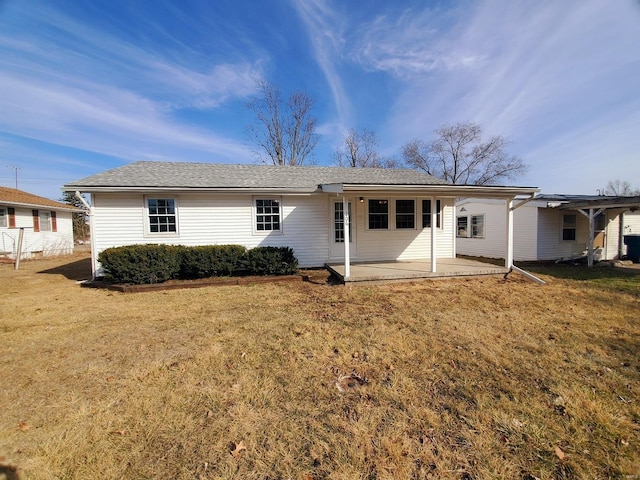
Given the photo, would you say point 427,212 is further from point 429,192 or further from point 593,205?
point 593,205

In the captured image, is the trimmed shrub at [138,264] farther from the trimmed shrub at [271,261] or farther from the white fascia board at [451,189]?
the white fascia board at [451,189]

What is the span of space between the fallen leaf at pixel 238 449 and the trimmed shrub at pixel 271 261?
6599mm

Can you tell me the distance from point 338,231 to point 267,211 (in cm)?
269

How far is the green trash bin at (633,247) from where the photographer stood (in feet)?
42.1

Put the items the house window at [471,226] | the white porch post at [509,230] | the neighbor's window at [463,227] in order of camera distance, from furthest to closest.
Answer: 1. the neighbor's window at [463,227]
2. the house window at [471,226]
3. the white porch post at [509,230]

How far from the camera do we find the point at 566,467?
1.99m

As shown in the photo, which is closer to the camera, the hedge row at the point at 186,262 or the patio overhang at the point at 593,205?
the hedge row at the point at 186,262

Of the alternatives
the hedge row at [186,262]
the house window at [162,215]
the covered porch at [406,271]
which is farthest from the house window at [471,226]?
the house window at [162,215]

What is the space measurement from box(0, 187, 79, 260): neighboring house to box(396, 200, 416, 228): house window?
16.6 m

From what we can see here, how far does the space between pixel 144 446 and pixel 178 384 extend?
0.87 m

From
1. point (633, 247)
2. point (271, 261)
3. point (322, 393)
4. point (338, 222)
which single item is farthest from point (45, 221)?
point (633, 247)

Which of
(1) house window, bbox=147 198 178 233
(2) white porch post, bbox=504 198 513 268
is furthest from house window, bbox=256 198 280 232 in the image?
(2) white porch post, bbox=504 198 513 268

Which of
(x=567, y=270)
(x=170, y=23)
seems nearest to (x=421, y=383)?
(x=567, y=270)

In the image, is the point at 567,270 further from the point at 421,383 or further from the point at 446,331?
the point at 421,383
